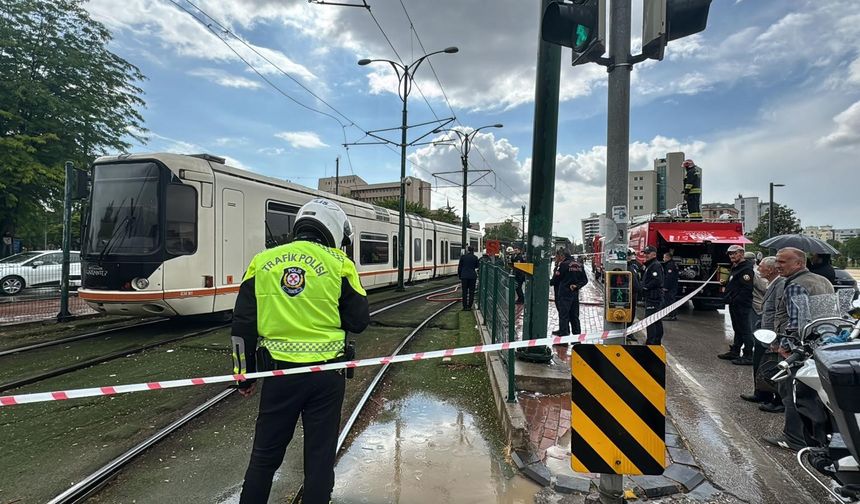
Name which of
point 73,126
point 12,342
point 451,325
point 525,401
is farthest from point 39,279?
point 525,401

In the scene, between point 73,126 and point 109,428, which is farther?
point 73,126

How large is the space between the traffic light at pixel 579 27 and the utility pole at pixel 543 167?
208 centimetres

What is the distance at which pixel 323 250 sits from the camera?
2.44 metres

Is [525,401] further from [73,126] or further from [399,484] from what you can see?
[73,126]

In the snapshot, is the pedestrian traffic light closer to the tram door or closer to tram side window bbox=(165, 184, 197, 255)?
tram side window bbox=(165, 184, 197, 255)

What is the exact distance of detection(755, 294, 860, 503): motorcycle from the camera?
230cm

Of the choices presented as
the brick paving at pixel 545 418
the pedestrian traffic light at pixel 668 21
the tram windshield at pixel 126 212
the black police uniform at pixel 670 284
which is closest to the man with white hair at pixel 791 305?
the brick paving at pixel 545 418

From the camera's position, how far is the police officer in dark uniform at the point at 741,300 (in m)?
6.65

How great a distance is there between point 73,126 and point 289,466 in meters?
→ 17.2

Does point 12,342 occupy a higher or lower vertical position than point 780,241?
lower

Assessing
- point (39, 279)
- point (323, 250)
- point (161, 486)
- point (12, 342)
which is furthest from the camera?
point (39, 279)

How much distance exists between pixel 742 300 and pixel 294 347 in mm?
6856

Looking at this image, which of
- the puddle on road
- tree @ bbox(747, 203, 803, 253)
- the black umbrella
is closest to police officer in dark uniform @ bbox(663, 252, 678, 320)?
the black umbrella

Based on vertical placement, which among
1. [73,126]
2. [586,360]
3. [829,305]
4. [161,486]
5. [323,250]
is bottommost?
[161,486]
